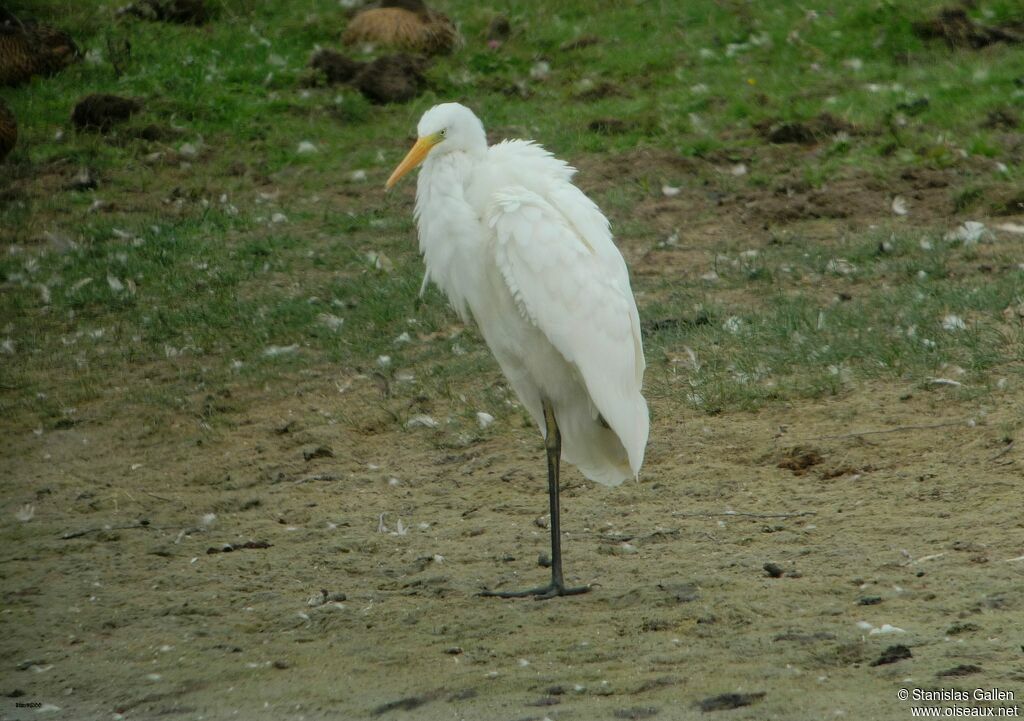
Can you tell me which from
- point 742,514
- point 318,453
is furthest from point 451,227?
point 318,453

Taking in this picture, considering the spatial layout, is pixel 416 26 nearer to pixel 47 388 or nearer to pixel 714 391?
pixel 47 388

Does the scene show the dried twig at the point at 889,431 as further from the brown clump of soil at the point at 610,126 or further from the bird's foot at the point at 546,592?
the brown clump of soil at the point at 610,126

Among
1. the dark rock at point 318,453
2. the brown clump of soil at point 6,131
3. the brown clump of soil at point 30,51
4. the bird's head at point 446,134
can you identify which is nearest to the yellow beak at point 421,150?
the bird's head at point 446,134

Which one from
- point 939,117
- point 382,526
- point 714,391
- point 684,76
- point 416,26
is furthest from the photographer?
point 416,26

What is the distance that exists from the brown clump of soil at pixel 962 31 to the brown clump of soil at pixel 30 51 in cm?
705

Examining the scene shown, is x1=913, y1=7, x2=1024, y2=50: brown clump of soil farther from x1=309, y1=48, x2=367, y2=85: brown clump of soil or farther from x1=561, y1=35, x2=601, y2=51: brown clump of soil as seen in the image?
x1=309, y1=48, x2=367, y2=85: brown clump of soil

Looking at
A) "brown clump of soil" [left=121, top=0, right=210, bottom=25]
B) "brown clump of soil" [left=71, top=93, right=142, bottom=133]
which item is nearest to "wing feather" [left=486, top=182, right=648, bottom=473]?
"brown clump of soil" [left=71, top=93, right=142, bottom=133]

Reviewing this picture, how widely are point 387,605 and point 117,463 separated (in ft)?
6.83

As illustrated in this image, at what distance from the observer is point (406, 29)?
38.9 ft

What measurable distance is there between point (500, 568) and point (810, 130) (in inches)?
213

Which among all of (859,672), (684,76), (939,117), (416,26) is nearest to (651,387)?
(859,672)

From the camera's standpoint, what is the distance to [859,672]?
12.4ft

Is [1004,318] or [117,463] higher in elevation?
[1004,318]

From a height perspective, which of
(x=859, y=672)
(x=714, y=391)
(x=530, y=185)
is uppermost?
(x=530, y=185)
